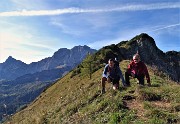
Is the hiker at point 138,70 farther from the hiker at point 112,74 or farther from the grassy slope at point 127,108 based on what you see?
the grassy slope at point 127,108

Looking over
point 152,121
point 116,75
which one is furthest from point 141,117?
point 116,75

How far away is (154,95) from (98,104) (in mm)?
2992

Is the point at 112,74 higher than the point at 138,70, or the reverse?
the point at 138,70

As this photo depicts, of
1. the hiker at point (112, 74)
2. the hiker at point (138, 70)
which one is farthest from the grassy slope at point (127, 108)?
the hiker at point (138, 70)

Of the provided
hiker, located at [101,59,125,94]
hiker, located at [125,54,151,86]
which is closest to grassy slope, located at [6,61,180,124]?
hiker, located at [101,59,125,94]

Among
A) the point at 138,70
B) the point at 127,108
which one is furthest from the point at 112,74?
the point at 127,108

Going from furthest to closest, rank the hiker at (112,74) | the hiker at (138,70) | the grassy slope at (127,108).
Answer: the hiker at (138,70) → the hiker at (112,74) → the grassy slope at (127,108)

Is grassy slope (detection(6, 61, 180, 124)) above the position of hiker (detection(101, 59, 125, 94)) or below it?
below

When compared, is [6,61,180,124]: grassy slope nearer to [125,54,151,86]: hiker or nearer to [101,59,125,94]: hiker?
[101,59,125,94]: hiker

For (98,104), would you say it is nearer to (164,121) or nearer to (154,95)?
(154,95)

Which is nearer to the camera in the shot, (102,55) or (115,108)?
(115,108)

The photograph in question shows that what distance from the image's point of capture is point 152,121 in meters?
12.5

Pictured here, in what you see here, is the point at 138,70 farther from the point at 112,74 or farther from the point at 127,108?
the point at 127,108

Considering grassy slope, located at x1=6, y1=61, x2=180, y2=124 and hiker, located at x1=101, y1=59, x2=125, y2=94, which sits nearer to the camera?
grassy slope, located at x1=6, y1=61, x2=180, y2=124
